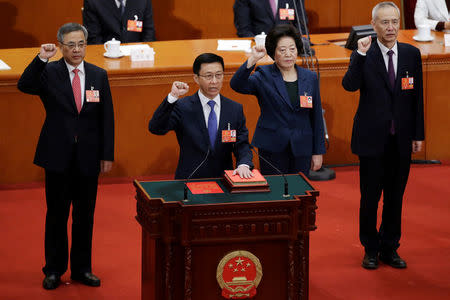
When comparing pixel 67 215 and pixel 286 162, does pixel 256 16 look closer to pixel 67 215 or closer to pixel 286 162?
pixel 286 162

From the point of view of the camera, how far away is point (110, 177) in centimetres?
611

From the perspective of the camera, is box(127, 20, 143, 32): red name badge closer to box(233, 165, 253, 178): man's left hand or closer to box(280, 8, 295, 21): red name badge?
box(280, 8, 295, 21): red name badge

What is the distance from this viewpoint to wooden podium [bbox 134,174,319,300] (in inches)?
122

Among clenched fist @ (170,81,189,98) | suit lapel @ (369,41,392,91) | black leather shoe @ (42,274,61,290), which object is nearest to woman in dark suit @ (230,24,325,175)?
suit lapel @ (369,41,392,91)

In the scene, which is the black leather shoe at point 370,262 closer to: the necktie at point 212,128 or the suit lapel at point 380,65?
the suit lapel at point 380,65

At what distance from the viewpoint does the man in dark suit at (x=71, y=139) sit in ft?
13.1

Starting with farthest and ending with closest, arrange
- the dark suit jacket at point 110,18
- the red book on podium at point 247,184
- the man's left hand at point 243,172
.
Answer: the dark suit jacket at point 110,18 → the man's left hand at point 243,172 → the red book on podium at point 247,184

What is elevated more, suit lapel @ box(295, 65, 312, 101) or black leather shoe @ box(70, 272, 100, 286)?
suit lapel @ box(295, 65, 312, 101)

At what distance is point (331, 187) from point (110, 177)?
1.68 metres

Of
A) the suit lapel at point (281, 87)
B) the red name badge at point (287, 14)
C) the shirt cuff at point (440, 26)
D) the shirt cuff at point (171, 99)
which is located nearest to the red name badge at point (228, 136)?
the shirt cuff at point (171, 99)

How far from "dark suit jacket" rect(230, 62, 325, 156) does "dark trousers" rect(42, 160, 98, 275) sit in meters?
0.94

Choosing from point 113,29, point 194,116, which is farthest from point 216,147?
point 113,29

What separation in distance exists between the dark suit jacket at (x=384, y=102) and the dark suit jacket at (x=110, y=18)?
3.22 metres

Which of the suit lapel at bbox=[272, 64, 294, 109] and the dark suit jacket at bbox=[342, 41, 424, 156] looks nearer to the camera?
the suit lapel at bbox=[272, 64, 294, 109]
